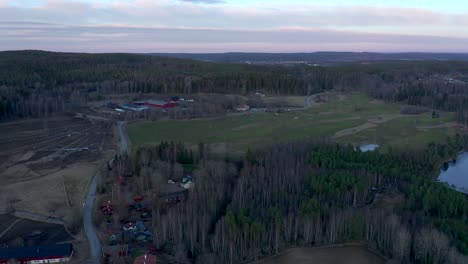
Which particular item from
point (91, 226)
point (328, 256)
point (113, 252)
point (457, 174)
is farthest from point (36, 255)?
point (457, 174)

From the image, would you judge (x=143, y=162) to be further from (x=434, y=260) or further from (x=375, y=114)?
(x=375, y=114)

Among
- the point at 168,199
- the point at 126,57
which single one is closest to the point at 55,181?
the point at 168,199

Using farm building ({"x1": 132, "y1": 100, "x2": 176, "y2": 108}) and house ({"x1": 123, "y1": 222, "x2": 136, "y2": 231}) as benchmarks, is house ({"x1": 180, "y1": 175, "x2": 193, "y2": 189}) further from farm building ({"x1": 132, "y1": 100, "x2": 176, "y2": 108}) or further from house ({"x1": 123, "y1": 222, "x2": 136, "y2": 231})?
farm building ({"x1": 132, "y1": 100, "x2": 176, "y2": 108})

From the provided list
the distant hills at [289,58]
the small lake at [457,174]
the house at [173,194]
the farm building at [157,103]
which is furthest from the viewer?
the distant hills at [289,58]

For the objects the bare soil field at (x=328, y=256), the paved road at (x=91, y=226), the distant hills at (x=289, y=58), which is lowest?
the bare soil field at (x=328, y=256)

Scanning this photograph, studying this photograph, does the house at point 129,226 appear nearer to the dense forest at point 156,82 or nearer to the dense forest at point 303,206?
→ the dense forest at point 303,206

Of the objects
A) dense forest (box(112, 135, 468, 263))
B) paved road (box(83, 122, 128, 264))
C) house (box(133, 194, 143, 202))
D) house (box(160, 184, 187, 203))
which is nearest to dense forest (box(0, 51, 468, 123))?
dense forest (box(112, 135, 468, 263))

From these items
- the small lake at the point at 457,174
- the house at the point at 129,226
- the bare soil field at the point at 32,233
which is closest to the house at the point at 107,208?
the house at the point at 129,226
